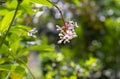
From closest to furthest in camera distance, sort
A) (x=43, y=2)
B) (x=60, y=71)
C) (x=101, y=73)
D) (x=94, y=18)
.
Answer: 1. (x=43, y=2)
2. (x=60, y=71)
3. (x=101, y=73)
4. (x=94, y=18)

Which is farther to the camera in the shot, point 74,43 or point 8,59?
point 74,43

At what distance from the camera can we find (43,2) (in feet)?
3.48

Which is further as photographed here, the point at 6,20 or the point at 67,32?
the point at 6,20

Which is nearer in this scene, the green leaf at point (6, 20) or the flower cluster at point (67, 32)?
the flower cluster at point (67, 32)

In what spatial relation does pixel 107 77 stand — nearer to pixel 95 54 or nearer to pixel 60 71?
pixel 95 54

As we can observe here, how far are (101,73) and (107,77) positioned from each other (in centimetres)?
8

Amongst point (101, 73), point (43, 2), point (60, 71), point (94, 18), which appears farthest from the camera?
point (94, 18)

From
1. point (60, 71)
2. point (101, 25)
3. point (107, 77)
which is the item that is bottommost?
point (107, 77)

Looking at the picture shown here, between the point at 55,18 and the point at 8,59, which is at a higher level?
the point at 8,59

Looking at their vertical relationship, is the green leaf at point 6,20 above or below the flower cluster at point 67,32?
below

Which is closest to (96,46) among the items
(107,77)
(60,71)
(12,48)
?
(107,77)

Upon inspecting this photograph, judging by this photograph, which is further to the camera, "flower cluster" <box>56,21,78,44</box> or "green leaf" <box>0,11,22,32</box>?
"green leaf" <box>0,11,22,32</box>

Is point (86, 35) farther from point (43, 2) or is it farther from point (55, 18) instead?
point (43, 2)

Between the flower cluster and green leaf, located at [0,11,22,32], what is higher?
the flower cluster
